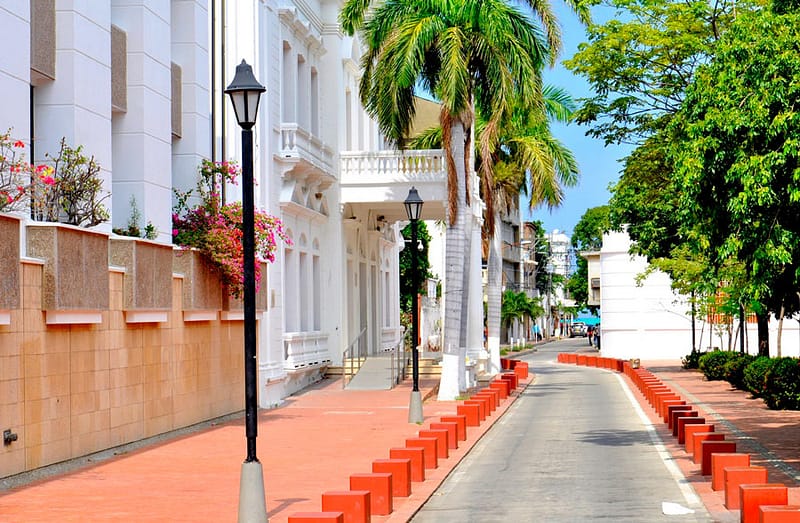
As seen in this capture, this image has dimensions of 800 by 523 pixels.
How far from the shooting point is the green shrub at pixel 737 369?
116 ft

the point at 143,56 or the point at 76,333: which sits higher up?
the point at 143,56

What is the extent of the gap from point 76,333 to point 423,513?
7.27 metres

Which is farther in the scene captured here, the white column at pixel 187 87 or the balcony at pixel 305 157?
the balcony at pixel 305 157

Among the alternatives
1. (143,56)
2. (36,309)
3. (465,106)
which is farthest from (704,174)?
(465,106)

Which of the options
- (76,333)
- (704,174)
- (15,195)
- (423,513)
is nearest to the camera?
(423,513)

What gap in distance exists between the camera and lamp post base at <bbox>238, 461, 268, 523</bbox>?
1166cm

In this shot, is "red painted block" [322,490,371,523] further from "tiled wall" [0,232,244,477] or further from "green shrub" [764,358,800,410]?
"green shrub" [764,358,800,410]

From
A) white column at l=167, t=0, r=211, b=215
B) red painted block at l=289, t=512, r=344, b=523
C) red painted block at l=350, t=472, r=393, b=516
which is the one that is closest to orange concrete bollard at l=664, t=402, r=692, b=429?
white column at l=167, t=0, r=211, b=215

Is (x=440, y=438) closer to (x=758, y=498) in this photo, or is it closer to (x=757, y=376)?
(x=758, y=498)

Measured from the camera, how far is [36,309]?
16875 millimetres

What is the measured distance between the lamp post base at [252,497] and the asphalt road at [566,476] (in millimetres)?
1968

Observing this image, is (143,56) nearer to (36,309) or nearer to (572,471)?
(36,309)

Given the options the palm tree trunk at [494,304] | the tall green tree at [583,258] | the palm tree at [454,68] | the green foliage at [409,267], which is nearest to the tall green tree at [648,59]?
the palm tree at [454,68]

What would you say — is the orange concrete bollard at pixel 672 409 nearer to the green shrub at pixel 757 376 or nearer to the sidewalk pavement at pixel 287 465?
the sidewalk pavement at pixel 287 465
